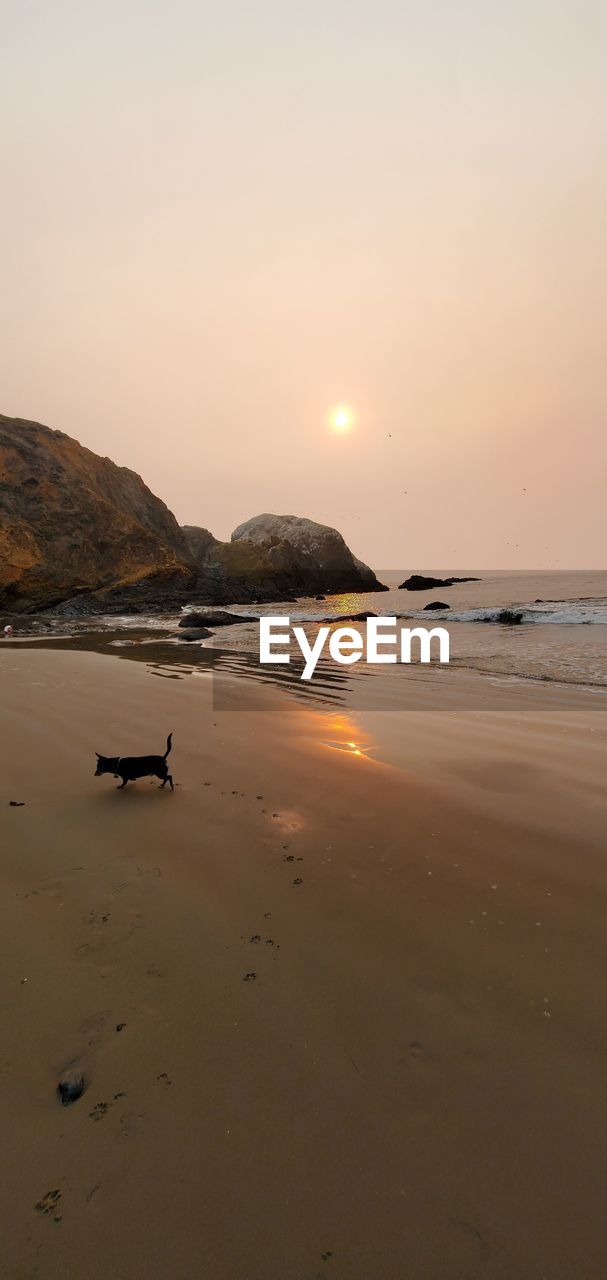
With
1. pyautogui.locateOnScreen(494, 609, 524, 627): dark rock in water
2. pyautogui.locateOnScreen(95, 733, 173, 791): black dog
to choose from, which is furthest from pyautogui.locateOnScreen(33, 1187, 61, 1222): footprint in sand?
pyautogui.locateOnScreen(494, 609, 524, 627): dark rock in water

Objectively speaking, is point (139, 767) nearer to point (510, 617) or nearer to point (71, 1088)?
point (71, 1088)

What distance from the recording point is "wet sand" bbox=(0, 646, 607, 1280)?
5.09 ft

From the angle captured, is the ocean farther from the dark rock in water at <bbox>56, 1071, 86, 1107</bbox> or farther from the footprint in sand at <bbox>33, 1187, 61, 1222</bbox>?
the footprint in sand at <bbox>33, 1187, 61, 1222</bbox>

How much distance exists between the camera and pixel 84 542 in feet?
161

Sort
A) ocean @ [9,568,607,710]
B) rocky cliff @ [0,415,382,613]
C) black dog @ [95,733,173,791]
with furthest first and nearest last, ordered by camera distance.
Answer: rocky cliff @ [0,415,382,613] → ocean @ [9,568,607,710] → black dog @ [95,733,173,791]

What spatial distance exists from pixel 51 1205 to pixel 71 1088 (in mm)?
391

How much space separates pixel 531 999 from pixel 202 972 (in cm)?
153

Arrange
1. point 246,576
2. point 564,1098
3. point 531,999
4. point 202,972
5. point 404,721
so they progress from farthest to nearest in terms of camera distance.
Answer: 1. point 246,576
2. point 404,721
3. point 202,972
4. point 531,999
5. point 564,1098

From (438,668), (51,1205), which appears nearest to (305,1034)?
(51,1205)

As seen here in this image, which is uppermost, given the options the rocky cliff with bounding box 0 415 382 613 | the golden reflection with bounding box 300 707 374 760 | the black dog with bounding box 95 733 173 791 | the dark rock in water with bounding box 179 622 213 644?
the rocky cliff with bounding box 0 415 382 613

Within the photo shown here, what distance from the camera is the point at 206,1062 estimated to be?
211 cm

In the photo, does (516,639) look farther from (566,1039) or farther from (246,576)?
(246,576)

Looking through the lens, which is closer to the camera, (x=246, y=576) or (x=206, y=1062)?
(x=206, y=1062)

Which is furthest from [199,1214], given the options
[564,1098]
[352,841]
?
[352,841]
